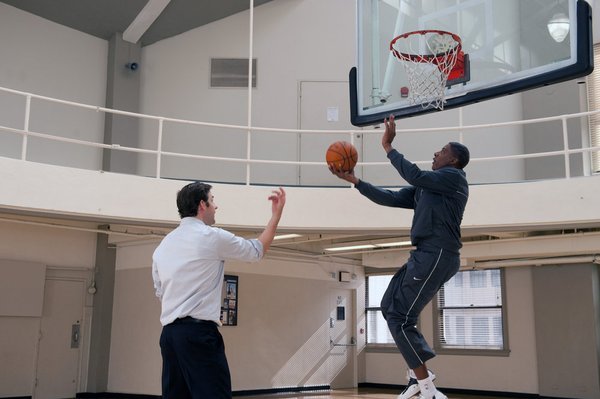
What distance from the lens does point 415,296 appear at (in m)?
4.67

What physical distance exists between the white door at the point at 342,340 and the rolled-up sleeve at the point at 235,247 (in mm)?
12766

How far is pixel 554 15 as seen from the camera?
23.4ft

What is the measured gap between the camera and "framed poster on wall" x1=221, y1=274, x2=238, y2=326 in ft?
46.4

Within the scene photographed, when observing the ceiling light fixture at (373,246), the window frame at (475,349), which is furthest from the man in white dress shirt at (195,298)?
the window frame at (475,349)

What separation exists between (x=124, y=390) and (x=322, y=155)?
5882 millimetres

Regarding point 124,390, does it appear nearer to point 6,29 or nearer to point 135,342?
point 135,342

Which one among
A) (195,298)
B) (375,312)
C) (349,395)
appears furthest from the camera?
(375,312)

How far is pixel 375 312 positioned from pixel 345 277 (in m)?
1.33

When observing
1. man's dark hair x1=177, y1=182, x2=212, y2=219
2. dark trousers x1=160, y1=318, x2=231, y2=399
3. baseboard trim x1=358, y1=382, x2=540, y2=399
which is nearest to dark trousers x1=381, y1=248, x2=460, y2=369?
dark trousers x1=160, y1=318, x2=231, y2=399

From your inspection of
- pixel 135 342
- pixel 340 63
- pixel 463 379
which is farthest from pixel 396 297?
pixel 463 379

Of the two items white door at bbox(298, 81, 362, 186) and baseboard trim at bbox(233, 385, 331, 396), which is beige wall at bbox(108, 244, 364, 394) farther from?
white door at bbox(298, 81, 362, 186)

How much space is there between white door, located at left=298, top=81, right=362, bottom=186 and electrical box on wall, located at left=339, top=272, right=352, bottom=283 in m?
2.88

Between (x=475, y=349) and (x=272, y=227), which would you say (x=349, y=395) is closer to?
(x=475, y=349)

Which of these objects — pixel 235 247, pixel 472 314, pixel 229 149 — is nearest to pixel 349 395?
pixel 472 314
